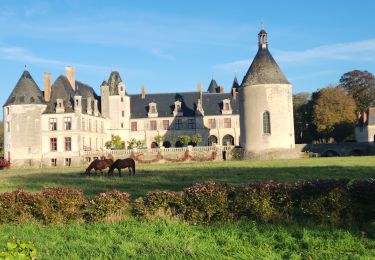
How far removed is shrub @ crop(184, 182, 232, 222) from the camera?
29.3 feet

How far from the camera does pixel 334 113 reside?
53688mm

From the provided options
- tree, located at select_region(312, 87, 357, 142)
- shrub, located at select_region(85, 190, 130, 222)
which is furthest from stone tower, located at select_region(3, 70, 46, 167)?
shrub, located at select_region(85, 190, 130, 222)

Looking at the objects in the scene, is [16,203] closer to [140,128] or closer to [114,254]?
[114,254]

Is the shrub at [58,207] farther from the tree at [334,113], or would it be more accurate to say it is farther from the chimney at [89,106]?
the tree at [334,113]

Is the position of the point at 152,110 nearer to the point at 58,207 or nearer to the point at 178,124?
the point at 178,124

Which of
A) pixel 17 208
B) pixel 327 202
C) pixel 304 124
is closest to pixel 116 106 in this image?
pixel 304 124

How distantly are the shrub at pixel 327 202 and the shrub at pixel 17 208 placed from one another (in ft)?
17.8

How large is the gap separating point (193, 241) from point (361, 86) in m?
62.8

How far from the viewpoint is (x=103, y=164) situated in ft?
78.6

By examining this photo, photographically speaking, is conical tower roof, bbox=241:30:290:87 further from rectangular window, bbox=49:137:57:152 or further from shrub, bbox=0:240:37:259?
shrub, bbox=0:240:37:259

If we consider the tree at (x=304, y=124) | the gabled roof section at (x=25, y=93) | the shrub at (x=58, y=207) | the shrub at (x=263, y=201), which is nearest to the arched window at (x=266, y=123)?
the tree at (x=304, y=124)

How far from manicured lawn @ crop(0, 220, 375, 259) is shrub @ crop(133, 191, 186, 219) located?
36 cm

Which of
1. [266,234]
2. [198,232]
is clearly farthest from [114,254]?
[266,234]

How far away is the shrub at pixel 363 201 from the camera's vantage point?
8164 mm
